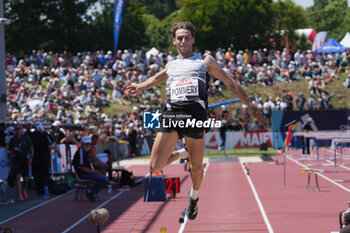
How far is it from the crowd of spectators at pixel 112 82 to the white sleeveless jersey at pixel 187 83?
16.0m

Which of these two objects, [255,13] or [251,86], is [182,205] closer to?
[251,86]

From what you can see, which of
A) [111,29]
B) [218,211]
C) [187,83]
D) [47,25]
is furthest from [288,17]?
[187,83]

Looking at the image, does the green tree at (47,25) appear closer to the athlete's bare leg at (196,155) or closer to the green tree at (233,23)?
the green tree at (233,23)

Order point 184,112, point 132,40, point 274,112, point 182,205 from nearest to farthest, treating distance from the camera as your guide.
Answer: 1. point 184,112
2. point 182,205
3. point 274,112
4. point 132,40

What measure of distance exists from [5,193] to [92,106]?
1372 centimetres

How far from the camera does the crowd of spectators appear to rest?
2797 centimetres

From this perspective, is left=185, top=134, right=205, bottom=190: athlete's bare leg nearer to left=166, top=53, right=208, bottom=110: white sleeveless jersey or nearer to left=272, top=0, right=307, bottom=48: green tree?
left=166, top=53, right=208, bottom=110: white sleeveless jersey

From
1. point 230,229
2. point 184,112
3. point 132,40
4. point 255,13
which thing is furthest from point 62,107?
point 255,13

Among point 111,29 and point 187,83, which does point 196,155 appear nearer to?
point 187,83

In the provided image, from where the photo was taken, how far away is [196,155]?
677 cm

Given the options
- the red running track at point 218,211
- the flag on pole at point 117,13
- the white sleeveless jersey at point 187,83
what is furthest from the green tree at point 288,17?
the white sleeveless jersey at point 187,83

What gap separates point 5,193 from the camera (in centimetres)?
1723

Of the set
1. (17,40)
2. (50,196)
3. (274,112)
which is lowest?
(50,196)

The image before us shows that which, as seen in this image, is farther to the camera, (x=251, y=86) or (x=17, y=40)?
(x=17, y=40)
